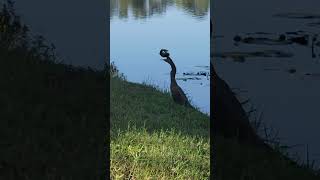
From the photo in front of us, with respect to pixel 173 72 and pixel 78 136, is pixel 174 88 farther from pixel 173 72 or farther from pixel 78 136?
pixel 78 136

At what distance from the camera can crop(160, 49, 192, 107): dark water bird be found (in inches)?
355

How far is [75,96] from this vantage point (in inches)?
220

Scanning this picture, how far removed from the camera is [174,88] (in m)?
9.17

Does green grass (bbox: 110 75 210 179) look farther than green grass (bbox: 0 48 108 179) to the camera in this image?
Yes

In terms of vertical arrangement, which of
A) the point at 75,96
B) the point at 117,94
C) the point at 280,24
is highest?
the point at 280,24

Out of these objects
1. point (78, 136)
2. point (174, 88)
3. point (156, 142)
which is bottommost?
point (174, 88)

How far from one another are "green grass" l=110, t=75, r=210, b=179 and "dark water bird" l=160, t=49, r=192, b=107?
0.48 metres

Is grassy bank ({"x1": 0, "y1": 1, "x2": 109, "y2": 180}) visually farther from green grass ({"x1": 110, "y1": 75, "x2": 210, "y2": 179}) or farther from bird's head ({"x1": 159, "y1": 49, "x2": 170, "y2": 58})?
bird's head ({"x1": 159, "y1": 49, "x2": 170, "y2": 58})

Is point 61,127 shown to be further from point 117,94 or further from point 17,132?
point 117,94

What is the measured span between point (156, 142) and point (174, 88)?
3797 millimetres

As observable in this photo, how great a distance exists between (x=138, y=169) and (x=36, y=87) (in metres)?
1.47

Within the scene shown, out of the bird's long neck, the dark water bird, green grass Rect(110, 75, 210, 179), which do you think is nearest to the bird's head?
the dark water bird

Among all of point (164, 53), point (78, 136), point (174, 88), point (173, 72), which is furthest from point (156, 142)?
point (164, 53)

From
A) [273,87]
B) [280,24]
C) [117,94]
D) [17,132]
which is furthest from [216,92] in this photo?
[17,132]
